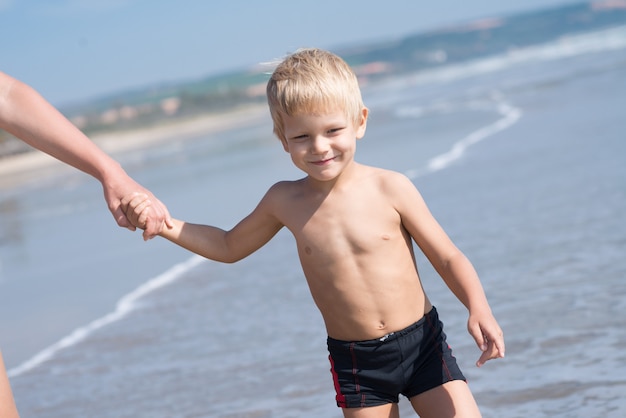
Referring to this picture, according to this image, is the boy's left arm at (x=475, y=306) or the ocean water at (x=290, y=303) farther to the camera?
the ocean water at (x=290, y=303)

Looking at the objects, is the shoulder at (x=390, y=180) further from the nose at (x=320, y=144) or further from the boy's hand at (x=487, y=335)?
the boy's hand at (x=487, y=335)

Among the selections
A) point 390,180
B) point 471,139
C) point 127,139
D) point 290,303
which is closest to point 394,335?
point 390,180

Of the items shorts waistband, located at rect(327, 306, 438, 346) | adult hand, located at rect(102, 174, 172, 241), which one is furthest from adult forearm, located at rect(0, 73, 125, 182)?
shorts waistband, located at rect(327, 306, 438, 346)

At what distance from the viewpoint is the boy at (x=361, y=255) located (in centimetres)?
302

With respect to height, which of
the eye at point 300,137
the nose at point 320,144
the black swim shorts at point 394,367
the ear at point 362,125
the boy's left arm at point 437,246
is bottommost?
the black swim shorts at point 394,367

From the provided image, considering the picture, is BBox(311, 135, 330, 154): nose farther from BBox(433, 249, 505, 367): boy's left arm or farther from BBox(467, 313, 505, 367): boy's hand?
BBox(467, 313, 505, 367): boy's hand

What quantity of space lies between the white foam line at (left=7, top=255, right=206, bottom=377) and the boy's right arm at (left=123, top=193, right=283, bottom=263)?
269cm

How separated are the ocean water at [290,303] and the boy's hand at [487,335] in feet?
3.31

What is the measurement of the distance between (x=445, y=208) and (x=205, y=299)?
2569 mm

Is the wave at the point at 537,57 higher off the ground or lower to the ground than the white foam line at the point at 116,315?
higher

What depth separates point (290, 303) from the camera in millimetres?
5953

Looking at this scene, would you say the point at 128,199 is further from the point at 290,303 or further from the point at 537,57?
the point at 537,57

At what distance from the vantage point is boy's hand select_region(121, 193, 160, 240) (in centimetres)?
306

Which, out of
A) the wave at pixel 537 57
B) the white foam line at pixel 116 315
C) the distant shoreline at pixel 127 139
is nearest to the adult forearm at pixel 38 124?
the white foam line at pixel 116 315
